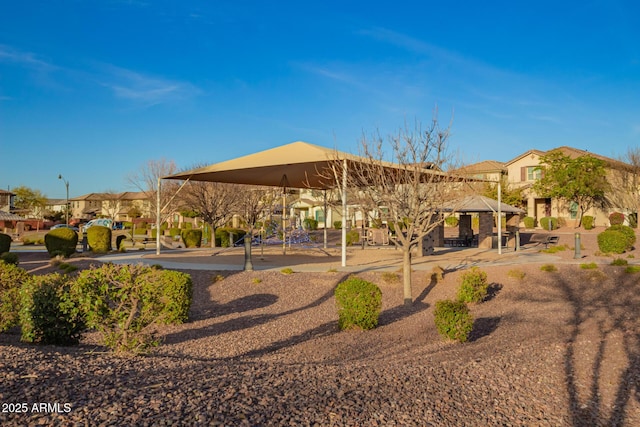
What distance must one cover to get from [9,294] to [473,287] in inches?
346

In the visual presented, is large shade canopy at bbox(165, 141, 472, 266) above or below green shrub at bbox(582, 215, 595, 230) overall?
above

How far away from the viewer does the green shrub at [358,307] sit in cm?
853

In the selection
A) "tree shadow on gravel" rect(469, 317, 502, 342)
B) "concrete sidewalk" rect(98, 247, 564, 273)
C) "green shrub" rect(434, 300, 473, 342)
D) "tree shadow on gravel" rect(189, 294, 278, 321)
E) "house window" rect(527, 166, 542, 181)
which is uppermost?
"house window" rect(527, 166, 542, 181)

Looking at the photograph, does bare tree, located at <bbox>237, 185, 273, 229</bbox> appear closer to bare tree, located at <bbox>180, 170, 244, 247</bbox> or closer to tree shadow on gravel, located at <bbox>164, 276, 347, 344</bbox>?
bare tree, located at <bbox>180, 170, 244, 247</bbox>

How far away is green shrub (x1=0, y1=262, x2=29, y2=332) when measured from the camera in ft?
26.0

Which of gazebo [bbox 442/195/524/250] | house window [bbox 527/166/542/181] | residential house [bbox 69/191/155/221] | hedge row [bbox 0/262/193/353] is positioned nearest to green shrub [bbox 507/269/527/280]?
gazebo [bbox 442/195/524/250]

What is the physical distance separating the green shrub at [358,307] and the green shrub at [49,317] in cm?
404

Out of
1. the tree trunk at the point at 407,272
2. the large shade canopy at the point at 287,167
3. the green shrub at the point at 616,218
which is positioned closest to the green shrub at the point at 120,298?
the tree trunk at the point at 407,272

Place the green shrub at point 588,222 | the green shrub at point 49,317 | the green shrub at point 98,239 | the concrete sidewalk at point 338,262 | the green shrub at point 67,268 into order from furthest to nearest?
the green shrub at point 588,222 → the green shrub at point 98,239 → the concrete sidewalk at point 338,262 → the green shrub at point 67,268 → the green shrub at point 49,317

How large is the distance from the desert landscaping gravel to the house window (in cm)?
3581

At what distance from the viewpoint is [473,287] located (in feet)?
36.0

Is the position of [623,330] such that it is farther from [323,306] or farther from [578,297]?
[323,306]

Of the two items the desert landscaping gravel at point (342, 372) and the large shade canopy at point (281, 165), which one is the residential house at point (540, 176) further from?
the desert landscaping gravel at point (342, 372)

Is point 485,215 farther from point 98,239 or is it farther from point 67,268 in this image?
point 67,268
